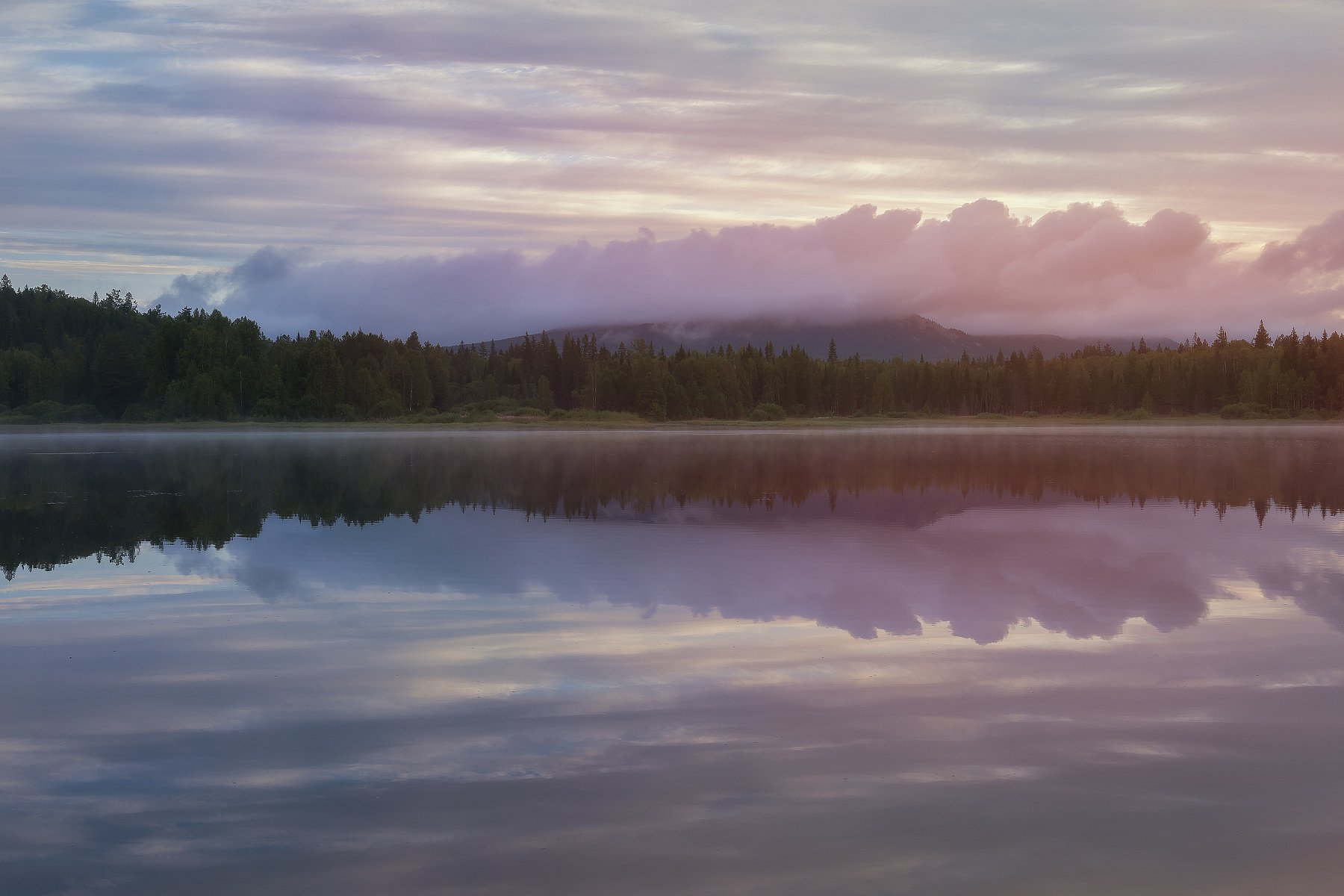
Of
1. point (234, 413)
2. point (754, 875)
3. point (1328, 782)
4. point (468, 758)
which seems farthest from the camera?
point (234, 413)

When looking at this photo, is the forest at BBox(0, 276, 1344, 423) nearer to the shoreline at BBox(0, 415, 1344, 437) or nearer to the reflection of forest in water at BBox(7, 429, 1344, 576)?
the shoreline at BBox(0, 415, 1344, 437)

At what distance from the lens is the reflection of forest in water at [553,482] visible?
26062 mm

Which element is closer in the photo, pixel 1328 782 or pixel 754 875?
pixel 754 875

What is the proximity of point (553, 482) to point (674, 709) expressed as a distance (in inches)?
1086

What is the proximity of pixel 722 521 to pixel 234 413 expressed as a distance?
11135 centimetres

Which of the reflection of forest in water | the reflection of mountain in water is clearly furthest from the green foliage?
the reflection of mountain in water

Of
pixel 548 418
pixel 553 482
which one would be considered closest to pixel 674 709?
pixel 553 482

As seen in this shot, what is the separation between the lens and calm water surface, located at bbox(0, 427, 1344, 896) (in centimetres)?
702

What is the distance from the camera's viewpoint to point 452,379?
178 metres

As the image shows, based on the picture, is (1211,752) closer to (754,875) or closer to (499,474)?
(754,875)

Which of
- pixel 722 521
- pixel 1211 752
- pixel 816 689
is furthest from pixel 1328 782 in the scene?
pixel 722 521

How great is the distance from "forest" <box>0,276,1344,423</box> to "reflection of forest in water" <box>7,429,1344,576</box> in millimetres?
64866

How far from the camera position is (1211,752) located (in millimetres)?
8906

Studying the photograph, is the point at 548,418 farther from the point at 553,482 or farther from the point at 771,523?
the point at 771,523
